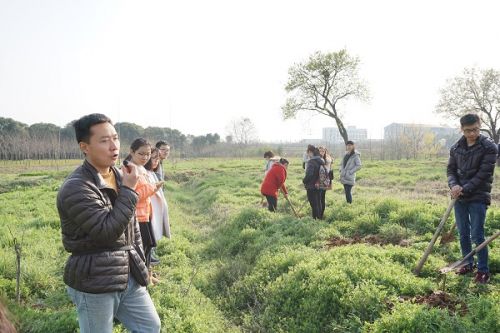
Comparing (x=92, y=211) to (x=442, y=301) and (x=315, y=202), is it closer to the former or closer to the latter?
(x=442, y=301)

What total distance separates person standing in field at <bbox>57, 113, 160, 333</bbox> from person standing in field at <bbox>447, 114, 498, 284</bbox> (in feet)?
14.6

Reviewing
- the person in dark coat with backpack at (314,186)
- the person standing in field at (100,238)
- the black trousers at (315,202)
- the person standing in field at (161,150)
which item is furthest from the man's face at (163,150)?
the person standing in field at (100,238)

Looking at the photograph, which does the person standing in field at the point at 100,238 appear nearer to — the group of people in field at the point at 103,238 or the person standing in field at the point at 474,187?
the group of people in field at the point at 103,238

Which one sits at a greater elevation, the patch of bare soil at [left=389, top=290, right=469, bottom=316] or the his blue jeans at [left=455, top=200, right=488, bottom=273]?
the his blue jeans at [left=455, top=200, right=488, bottom=273]

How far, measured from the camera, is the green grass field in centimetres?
439

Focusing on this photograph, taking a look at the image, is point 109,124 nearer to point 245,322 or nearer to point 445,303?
point 245,322

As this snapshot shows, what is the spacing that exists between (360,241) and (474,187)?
2630 mm

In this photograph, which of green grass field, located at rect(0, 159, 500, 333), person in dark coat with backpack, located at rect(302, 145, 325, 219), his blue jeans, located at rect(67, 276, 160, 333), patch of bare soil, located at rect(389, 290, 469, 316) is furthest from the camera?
person in dark coat with backpack, located at rect(302, 145, 325, 219)

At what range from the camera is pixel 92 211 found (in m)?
2.47

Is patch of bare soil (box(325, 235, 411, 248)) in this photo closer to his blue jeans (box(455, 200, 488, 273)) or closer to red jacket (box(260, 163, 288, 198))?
his blue jeans (box(455, 200, 488, 273))

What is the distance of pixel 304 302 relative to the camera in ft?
16.4

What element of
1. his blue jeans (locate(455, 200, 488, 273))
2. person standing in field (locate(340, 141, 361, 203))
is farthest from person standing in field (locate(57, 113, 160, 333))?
person standing in field (locate(340, 141, 361, 203))

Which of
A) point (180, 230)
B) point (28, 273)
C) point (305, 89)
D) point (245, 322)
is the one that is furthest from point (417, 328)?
point (305, 89)

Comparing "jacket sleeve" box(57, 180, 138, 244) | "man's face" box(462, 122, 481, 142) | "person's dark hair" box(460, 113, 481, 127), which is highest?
"person's dark hair" box(460, 113, 481, 127)
